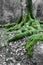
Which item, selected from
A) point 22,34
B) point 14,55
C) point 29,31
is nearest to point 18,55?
point 14,55

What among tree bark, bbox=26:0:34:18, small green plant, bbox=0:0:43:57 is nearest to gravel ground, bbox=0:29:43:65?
small green plant, bbox=0:0:43:57

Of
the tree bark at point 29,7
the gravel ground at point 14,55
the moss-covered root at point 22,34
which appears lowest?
the gravel ground at point 14,55

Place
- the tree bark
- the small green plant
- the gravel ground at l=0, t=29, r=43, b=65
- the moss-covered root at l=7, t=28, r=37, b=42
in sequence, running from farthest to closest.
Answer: the tree bark < the moss-covered root at l=7, t=28, r=37, b=42 < the small green plant < the gravel ground at l=0, t=29, r=43, b=65

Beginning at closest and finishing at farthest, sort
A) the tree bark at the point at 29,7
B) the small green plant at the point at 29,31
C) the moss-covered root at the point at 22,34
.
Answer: the small green plant at the point at 29,31, the moss-covered root at the point at 22,34, the tree bark at the point at 29,7

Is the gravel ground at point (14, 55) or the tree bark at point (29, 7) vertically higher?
the tree bark at point (29, 7)

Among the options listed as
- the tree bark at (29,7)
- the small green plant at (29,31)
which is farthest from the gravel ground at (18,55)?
the tree bark at (29,7)

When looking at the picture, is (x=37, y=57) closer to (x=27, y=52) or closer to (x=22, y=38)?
(x=27, y=52)

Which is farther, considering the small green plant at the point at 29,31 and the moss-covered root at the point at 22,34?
the moss-covered root at the point at 22,34

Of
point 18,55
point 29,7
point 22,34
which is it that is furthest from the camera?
point 29,7

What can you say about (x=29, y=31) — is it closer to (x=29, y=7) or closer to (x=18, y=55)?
(x=18, y=55)

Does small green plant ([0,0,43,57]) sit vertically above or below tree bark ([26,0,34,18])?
below

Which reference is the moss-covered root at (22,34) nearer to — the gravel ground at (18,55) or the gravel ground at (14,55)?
the gravel ground at (14,55)

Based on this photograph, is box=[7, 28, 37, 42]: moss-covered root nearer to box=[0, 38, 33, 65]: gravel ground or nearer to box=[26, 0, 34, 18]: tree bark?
box=[0, 38, 33, 65]: gravel ground

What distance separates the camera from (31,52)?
658 cm
